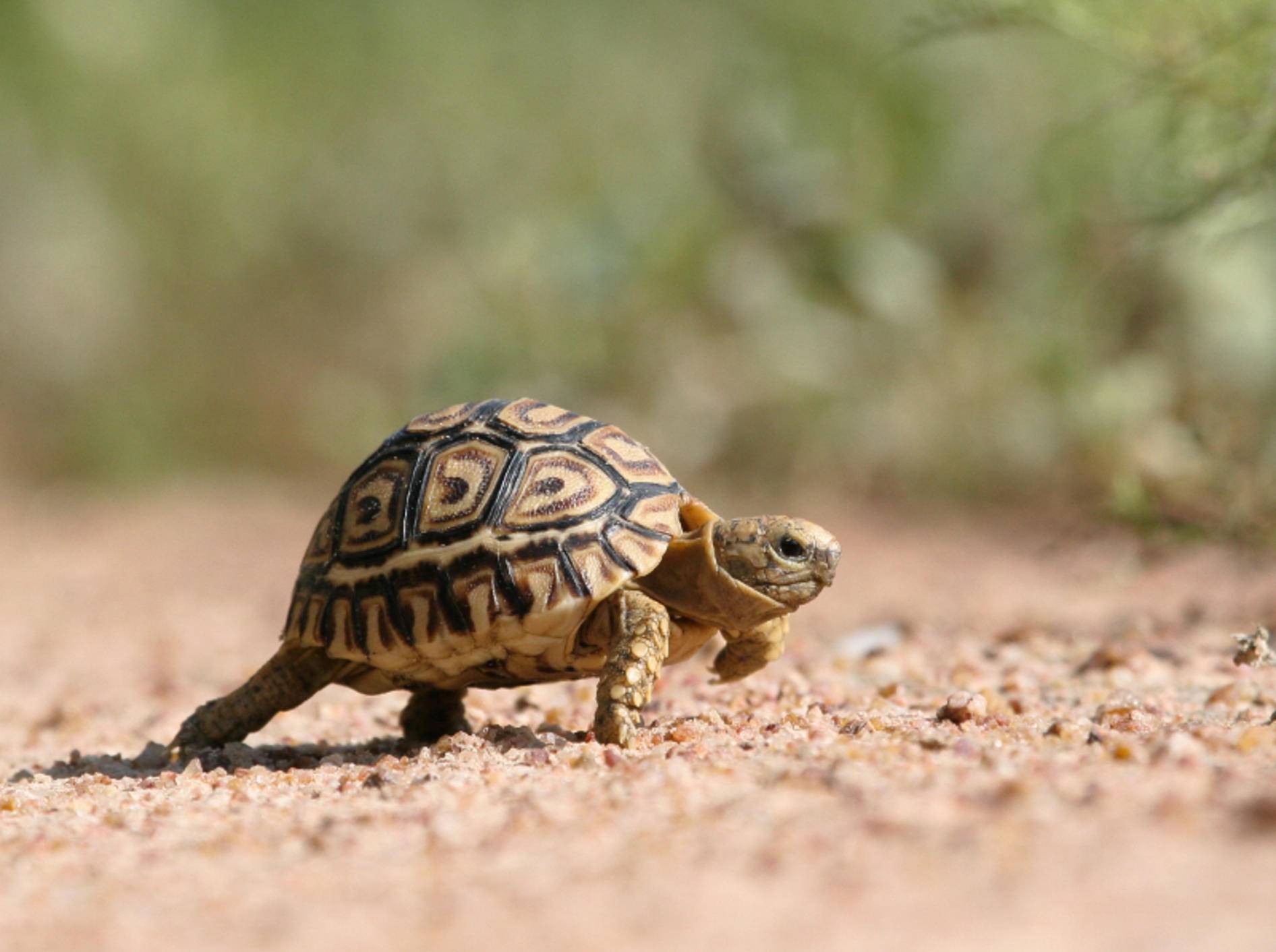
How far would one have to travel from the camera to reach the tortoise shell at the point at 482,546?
12.2 feet

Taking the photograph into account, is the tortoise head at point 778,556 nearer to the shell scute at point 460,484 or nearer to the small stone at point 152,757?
the shell scute at point 460,484

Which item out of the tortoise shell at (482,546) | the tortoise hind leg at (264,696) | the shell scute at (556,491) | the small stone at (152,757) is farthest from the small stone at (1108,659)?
the small stone at (152,757)

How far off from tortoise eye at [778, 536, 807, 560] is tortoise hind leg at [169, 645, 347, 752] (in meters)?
1.26

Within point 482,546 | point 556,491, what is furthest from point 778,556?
point 482,546

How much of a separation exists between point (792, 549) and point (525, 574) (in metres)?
0.68

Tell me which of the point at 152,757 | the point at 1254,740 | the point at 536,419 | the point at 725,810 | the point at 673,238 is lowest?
the point at 725,810

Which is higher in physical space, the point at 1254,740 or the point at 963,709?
the point at 963,709

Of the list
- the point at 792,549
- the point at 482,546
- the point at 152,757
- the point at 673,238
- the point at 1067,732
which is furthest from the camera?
the point at 673,238

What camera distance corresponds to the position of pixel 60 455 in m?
16.0

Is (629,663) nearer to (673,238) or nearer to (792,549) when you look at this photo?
(792,549)

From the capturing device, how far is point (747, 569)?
3830 mm

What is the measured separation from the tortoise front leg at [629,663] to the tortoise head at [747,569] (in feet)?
0.41

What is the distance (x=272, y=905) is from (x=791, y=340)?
8161 mm

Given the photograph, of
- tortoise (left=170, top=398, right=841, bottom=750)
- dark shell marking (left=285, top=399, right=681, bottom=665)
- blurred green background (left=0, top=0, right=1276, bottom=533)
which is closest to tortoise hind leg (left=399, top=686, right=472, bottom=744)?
tortoise (left=170, top=398, right=841, bottom=750)
